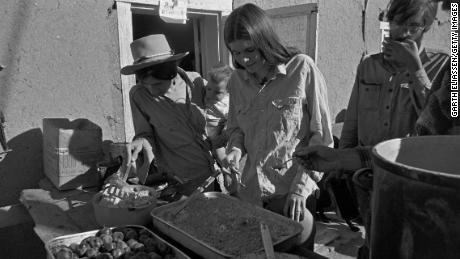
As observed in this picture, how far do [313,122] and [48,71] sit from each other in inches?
105

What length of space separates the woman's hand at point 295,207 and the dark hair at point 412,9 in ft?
3.57

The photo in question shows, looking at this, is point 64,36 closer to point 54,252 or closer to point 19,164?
point 19,164

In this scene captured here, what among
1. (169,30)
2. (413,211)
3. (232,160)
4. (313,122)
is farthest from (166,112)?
(169,30)

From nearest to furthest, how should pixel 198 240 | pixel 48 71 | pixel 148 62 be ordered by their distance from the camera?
1. pixel 198 240
2. pixel 148 62
3. pixel 48 71

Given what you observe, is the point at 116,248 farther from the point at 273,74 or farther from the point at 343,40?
the point at 343,40

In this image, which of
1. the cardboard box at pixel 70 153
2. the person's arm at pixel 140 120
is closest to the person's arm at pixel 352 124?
the person's arm at pixel 140 120

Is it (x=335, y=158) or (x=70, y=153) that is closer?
(x=335, y=158)

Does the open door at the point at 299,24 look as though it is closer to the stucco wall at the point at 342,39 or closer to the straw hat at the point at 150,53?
the stucco wall at the point at 342,39

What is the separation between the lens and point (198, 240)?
144cm

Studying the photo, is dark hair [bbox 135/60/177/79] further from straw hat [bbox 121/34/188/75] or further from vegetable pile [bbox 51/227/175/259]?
vegetable pile [bbox 51/227/175/259]

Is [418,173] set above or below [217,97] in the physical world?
above

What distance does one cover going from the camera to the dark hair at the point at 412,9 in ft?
6.44

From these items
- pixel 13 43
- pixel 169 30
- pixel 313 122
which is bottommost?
pixel 313 122

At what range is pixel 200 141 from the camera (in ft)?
8.89
